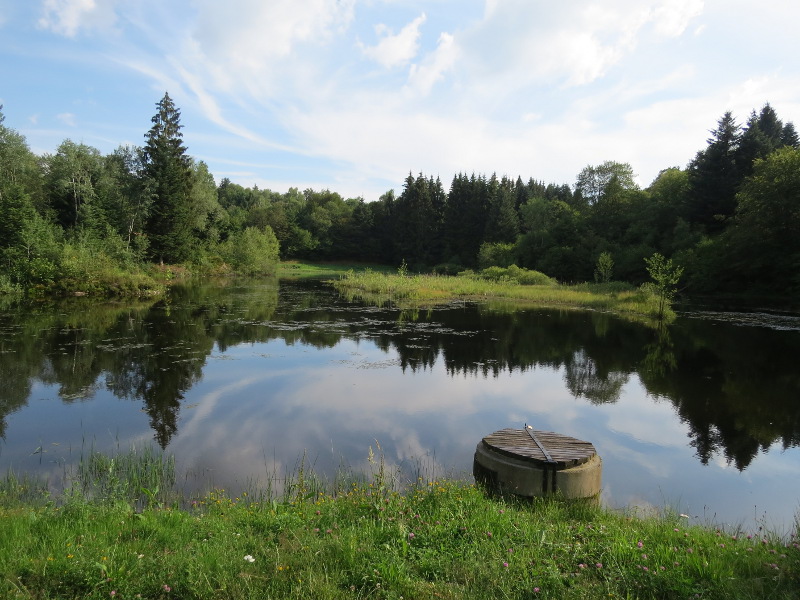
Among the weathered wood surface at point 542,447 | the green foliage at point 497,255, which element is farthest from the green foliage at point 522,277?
the weathered wood surface at point 542,447

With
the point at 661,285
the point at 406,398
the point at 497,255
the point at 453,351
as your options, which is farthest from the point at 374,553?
the point at 497,255

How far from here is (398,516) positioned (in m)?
5.05

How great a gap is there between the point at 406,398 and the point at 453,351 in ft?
19.1

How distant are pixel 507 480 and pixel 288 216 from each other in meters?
88.3

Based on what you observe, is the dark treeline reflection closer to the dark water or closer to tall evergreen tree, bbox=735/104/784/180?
the dark water

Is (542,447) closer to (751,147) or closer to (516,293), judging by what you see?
(516,293)

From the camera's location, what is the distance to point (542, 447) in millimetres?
6668

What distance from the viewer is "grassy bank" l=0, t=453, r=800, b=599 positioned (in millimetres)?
3543

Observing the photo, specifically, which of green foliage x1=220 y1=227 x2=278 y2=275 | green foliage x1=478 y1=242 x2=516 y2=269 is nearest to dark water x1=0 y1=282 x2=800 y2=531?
green foliage x1=220 y1=227 x2=278 y2=275

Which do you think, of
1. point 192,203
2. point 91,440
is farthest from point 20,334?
point 192,203

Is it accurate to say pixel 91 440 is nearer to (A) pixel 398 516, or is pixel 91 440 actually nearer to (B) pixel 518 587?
(A) pixel 398 516

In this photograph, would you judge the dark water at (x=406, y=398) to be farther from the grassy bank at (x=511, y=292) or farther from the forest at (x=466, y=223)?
the forest at (x=466, y=223)

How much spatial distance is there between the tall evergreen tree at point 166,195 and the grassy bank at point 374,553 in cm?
4412

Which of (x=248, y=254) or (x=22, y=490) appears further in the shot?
(x=248, y=254)
